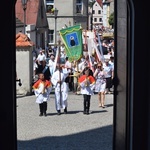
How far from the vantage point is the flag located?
73.4 feet

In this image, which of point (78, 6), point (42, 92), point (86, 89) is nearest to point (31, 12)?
point (78, 6)

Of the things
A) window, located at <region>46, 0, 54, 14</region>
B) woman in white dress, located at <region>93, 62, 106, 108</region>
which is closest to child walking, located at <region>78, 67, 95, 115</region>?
woman in white dress, located at <region>93, 62, 106, 108</region>

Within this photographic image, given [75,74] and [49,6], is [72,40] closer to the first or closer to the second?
[75,74]

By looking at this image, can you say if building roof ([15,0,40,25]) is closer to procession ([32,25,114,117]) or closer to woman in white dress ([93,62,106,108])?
procession ([32,25,114,117])

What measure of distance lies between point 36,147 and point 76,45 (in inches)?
391

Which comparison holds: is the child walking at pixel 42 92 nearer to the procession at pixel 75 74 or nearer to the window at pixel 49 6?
the procession at pixel 75 74

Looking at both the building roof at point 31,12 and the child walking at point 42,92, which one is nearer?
the child walking at point 42,92

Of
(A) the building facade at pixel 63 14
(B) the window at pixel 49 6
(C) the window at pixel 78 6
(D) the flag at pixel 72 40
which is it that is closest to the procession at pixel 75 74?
(D) the flag at pixel 72 40

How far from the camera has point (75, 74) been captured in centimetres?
2430

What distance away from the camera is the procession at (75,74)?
699 inches

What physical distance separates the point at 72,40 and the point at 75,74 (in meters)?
2.26
